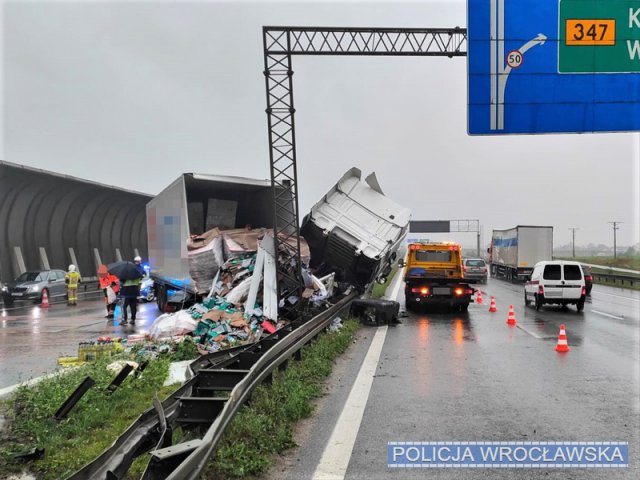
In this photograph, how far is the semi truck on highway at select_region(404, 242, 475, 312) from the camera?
681 inches

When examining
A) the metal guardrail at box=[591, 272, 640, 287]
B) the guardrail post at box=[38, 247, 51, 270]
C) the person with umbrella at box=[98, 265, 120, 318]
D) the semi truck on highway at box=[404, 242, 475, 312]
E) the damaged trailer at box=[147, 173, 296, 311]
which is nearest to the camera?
the damaged trailer at box=[147, 173, 296, 311]

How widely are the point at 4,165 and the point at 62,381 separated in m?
15.4

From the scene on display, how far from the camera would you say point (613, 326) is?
14508 millimetres

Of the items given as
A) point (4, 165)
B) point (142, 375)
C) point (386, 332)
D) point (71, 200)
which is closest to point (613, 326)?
point (386, 332)

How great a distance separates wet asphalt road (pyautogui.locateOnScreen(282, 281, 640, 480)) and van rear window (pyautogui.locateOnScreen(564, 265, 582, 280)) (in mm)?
5685

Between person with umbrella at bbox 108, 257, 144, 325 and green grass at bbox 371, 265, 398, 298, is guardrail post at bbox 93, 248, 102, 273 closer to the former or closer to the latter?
green grass at bbox 371, 265, 398, 298

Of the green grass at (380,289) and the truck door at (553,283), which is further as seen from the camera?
the green grass at (380,289)

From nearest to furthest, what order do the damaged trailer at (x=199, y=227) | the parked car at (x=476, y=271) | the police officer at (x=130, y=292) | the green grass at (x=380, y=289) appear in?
1. the damaged trailer at (x=199, y=227)
2. the police officer at (x=130, y=292)
3. the green grass at (x=380, y=289)
4. the parked car at (x=476, y=271)

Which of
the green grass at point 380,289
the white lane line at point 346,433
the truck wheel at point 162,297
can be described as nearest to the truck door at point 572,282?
the green grass at point 380,289

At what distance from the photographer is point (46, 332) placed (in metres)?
13.1

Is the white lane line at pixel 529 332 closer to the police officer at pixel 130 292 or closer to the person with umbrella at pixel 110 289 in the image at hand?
the police officer at pixel 130 292

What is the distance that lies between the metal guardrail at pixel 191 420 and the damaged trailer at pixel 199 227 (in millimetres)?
6018

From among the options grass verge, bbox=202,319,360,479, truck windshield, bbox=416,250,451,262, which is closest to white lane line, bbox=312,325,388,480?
grass verge, bbox=202,319,360,479

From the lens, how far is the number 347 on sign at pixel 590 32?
9141mm
